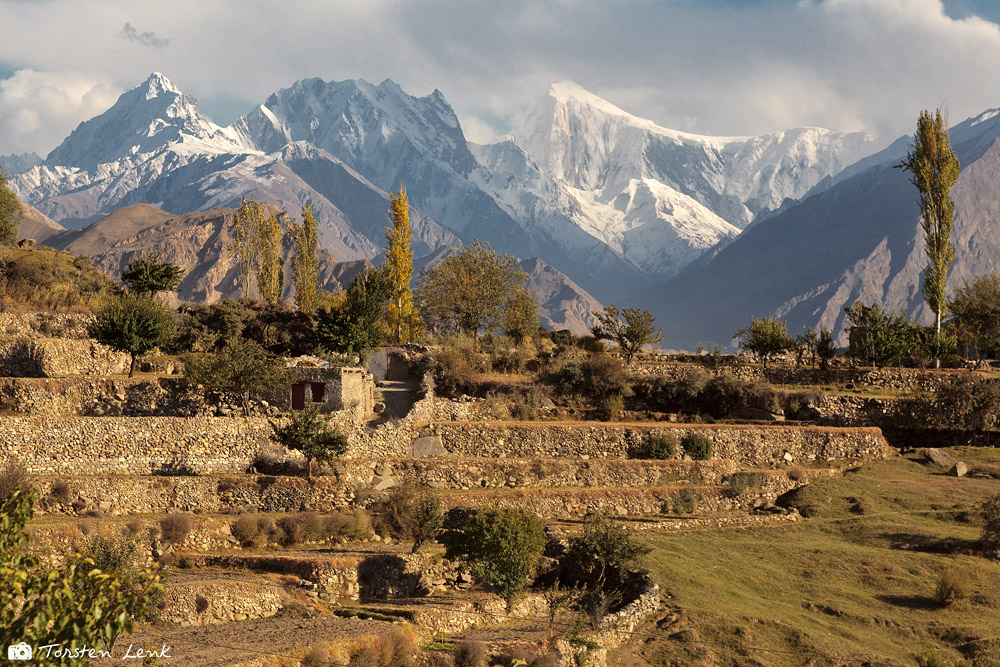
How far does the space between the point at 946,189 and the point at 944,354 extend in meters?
11.2

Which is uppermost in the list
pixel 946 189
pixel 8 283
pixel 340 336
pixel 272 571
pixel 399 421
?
pixel 946 189

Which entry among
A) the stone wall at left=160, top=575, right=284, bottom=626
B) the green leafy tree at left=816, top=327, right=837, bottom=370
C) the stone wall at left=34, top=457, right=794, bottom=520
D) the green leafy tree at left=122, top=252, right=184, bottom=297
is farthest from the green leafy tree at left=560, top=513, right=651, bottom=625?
the green leafy tree at left=122, top=252, right=184, bottom=297

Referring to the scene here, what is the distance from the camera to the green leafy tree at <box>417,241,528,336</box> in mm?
59781

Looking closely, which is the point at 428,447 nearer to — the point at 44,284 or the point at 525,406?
the point at 525,406

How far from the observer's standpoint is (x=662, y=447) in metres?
38.4

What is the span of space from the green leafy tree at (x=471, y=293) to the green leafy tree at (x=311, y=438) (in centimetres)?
2629

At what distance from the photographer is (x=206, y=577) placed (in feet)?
77.2

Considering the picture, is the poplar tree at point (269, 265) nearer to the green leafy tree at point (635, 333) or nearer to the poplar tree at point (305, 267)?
the poplar tree at point (305, 267)

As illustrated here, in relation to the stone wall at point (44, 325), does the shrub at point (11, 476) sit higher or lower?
lower

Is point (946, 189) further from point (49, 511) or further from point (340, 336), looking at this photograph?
point (49, 511)

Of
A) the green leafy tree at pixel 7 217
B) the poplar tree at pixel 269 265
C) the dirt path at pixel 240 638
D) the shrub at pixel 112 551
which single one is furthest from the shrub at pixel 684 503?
the green leafy tree at pixel 7 217

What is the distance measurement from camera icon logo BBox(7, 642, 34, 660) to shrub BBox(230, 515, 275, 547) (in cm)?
1940

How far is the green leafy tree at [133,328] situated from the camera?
3984cm

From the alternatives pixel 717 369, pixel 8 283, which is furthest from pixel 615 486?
pixel 8 283
